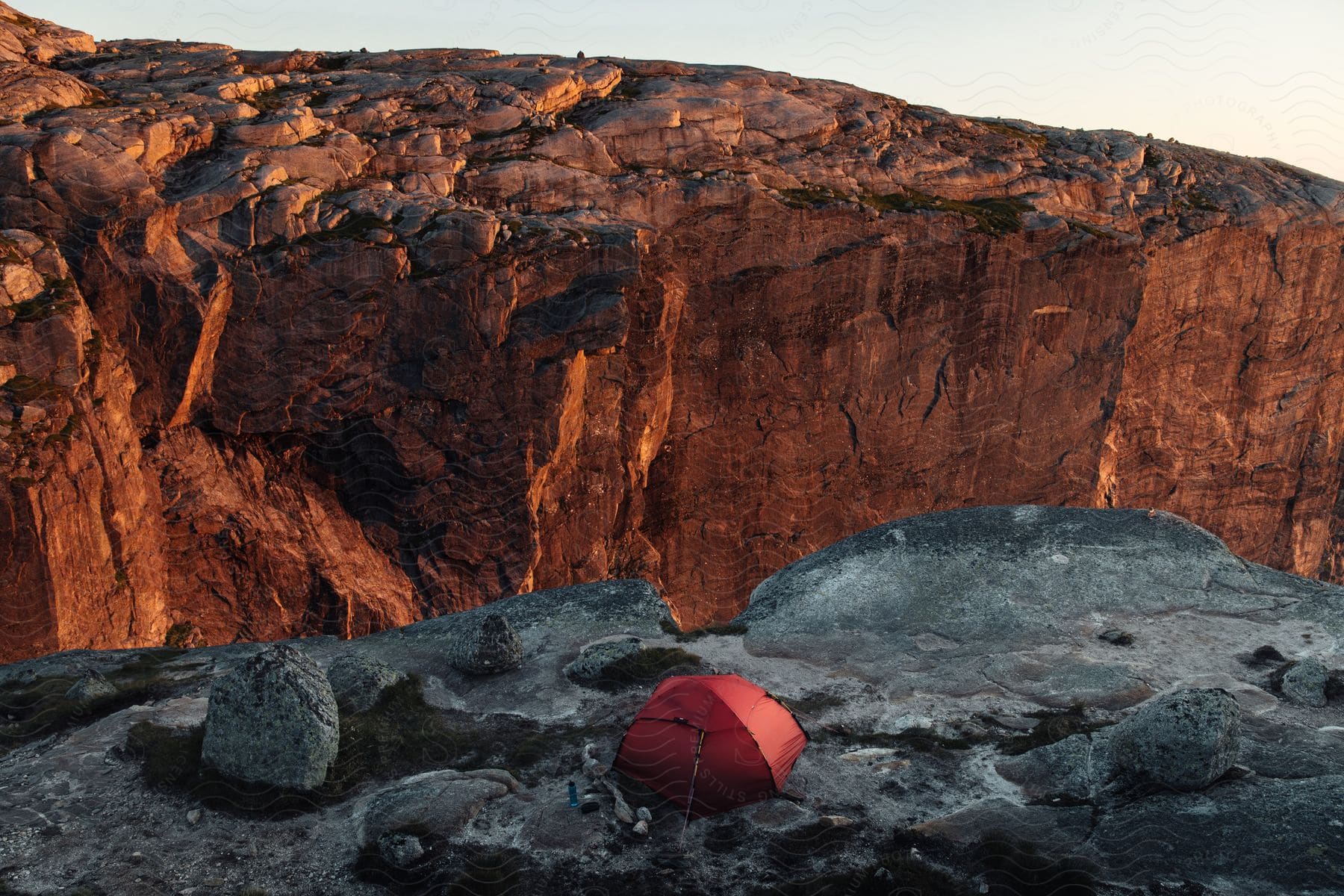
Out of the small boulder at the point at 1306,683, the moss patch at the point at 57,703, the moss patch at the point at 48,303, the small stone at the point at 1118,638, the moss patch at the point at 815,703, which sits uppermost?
the moss patch at the point at 48,303

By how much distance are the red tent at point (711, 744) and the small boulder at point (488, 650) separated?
2.65m

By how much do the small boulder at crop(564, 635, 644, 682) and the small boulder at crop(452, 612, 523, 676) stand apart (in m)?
0.71

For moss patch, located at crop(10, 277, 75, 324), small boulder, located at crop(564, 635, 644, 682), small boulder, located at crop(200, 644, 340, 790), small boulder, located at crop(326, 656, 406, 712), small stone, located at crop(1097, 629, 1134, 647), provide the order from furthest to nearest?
1. moss patch, located at crop(10, 277, 75, 324)
2. small stone, located at crop(1097, 629, 1134, 647)
3. small boulder, located at crop(564, 635, 644, 682)
4. small boulder, located at crop(326, 656, 406, 712)
5. small boulder, located at crop(200, 644, 340, 790)

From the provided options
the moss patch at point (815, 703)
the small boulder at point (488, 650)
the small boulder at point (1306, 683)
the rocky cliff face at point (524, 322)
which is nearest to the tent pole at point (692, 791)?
the moss patch at point (815, 703)

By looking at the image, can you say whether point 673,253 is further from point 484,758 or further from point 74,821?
point 74,821

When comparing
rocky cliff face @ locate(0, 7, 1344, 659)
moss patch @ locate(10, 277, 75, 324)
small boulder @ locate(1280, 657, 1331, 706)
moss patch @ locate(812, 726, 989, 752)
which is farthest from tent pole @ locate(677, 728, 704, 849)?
moss patch @ locate(10, 277, 75, 324)

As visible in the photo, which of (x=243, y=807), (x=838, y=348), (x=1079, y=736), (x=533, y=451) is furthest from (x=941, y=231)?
(x=243, y=807)

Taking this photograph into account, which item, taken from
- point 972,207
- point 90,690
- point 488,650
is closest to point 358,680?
point 488,650

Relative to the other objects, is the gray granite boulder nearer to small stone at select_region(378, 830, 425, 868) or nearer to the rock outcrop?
the rock outcrop

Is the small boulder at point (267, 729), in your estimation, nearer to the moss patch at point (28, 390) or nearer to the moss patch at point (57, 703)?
the moss patch at point (57, 703)

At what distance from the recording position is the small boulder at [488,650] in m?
12.7

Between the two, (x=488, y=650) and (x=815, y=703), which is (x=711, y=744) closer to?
(x=815, y=703)

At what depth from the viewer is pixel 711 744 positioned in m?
10.0

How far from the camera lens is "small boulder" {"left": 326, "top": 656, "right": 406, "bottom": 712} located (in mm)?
11586
